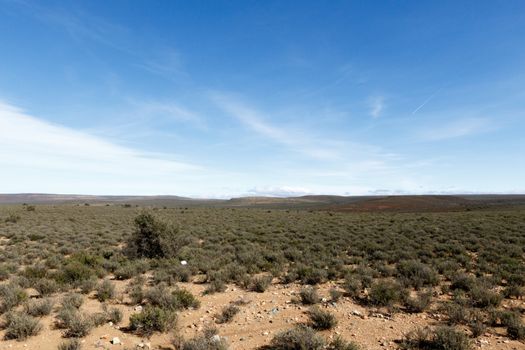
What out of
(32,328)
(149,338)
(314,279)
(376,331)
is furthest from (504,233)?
(32,328)

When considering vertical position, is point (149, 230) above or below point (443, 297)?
above

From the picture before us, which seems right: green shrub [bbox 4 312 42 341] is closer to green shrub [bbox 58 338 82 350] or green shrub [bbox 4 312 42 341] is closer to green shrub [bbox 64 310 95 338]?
green shrub [bbox 64 310 95 338]

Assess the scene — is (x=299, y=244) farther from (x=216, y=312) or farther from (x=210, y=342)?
(x=210, y=342)

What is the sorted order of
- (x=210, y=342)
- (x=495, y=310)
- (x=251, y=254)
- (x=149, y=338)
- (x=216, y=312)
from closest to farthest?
1. (x=210, y=342)
2. (x=149, y=338)
3. (x=495, y=310)
4. (x=216, y=312)
5. (x=251, y=254)

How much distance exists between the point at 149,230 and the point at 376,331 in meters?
11.7

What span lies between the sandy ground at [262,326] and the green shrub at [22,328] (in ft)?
0.47

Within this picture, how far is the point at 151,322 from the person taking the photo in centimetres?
671

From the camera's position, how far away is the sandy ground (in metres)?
6.17

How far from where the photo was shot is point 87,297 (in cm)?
905

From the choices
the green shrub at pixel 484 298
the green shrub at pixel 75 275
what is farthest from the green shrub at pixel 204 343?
the green shrub at pixel 484 298

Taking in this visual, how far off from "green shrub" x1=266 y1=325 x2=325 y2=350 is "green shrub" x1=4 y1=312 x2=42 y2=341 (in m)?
5.00

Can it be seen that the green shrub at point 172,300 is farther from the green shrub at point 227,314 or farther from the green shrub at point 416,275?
the green shrub at point 416,275

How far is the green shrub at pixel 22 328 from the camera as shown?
630cm

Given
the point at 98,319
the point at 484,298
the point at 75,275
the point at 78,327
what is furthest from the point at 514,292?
the point at 75,275
